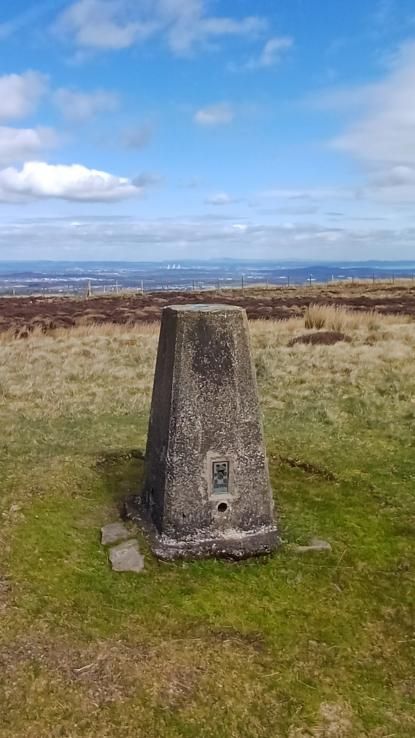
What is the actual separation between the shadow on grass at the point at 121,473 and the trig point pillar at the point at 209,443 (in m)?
1.05

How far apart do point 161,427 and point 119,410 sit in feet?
18.2

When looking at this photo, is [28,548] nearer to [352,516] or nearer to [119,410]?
[352,516]

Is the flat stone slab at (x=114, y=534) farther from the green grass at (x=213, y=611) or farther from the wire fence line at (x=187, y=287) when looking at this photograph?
the wire fence line at (x=187, y=287)

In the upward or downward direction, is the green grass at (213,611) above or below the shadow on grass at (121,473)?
below

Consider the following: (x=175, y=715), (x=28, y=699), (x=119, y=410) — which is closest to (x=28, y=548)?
(x=28, y=699)

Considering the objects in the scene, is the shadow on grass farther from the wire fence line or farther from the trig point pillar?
the wire fence line

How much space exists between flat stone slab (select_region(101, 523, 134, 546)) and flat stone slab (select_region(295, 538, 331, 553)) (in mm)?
1599

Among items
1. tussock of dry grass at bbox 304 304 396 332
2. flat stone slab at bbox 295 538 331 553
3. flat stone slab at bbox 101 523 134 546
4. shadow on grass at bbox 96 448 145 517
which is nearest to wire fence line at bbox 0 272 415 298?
tussock of dry grass at bbox 304 304 396 332

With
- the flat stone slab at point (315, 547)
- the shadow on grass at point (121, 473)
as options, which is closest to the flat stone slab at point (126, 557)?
the shadow on grass at point (121, 473)

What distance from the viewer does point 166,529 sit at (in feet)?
19.1

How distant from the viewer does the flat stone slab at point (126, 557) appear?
5.50 meters

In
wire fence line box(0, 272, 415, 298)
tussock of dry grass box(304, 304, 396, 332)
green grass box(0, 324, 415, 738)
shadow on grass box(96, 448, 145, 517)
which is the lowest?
green grass box(0, 324, 415, 738)

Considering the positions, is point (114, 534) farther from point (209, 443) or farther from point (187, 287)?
point (187, 287)

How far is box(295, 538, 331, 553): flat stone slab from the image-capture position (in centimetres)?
586
